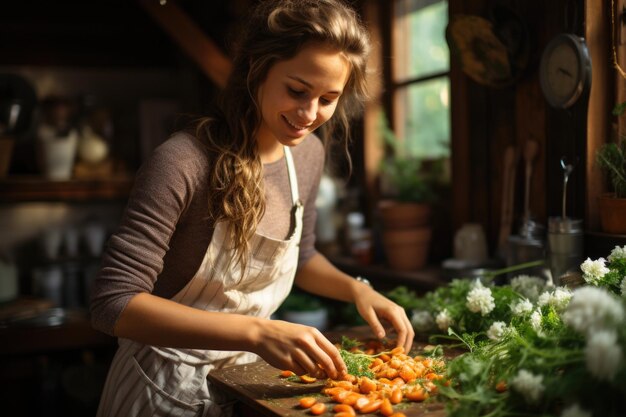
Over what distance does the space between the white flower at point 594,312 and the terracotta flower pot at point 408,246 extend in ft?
6.30

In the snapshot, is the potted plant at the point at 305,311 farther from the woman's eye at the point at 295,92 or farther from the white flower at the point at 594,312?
the white flower at the point at 594,312

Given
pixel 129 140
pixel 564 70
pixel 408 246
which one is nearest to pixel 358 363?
pixel 564 70

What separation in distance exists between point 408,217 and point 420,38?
95 centimetres

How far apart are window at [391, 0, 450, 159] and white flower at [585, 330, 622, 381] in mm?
2108

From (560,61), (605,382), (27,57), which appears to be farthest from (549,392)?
(27,57)

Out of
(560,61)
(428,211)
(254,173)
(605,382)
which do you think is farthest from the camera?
(428,211)

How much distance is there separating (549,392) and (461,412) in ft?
0.54

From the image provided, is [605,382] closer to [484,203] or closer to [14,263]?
[484,203]

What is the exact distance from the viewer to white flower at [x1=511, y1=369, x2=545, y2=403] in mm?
1296

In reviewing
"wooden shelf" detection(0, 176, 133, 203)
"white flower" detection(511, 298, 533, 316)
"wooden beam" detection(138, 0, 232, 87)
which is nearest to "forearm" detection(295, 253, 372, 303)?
"white flower" detection(511, 298, 533, 316)

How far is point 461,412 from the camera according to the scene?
4.31 ft

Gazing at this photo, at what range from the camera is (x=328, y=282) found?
2.28m

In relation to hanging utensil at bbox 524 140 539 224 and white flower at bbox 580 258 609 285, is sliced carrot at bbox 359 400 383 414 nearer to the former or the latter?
white flower at bbox 580 258 609 285

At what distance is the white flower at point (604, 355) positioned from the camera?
1.15 m
